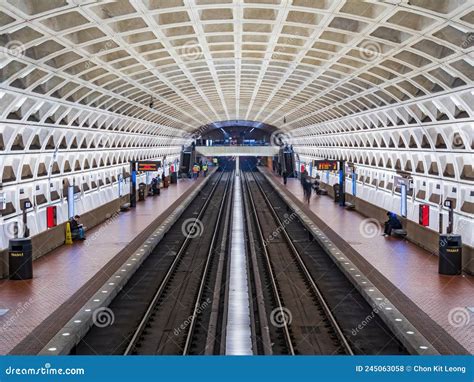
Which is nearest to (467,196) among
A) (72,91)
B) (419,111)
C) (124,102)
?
(419,111)

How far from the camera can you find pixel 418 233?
1888 centimetres

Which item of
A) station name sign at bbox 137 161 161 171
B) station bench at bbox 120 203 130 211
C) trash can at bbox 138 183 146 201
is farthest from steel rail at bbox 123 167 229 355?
trash can at bbox 138 183 146 201

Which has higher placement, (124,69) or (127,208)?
(124,69)

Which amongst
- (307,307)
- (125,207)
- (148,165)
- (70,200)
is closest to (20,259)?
(307,307)

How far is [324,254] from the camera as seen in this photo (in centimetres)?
2091

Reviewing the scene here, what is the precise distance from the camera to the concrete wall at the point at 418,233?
47.2 ft

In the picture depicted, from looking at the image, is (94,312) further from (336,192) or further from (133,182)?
(336,192)

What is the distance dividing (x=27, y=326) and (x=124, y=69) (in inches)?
403

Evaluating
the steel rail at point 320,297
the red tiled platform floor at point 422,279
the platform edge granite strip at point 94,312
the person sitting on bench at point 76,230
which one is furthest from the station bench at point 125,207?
the red tiled platform floor at point 422,279

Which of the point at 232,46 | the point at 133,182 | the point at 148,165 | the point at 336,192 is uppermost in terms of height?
the point at 232,46

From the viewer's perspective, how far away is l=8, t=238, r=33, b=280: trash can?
14.1m

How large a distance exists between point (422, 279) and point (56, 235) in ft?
36.7

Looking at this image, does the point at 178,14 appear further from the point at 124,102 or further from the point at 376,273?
the point at 124,102

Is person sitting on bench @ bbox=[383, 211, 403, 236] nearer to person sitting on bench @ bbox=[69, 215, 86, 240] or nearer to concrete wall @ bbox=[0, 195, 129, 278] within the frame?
person sitting on bench @ bbox=[69, 215, 86, 240]
